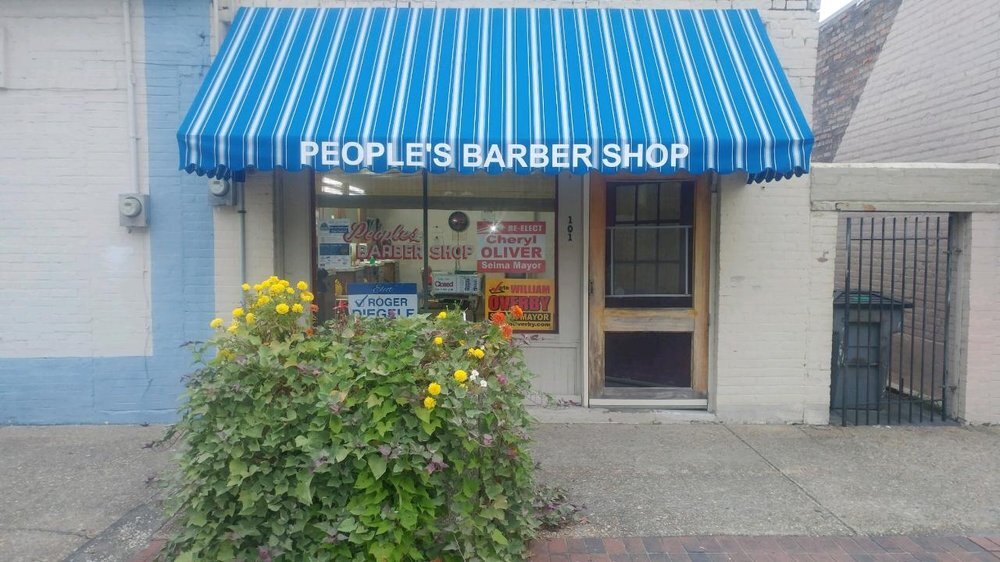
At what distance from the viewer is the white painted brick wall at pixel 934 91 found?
246 inches

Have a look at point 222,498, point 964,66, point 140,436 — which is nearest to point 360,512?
point 222,498

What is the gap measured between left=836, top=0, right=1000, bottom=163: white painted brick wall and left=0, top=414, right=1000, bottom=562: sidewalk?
2905mm

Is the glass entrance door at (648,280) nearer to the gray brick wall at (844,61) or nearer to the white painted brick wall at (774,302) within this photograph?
the white painted brick wall at (774,302)

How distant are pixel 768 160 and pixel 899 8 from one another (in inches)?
193

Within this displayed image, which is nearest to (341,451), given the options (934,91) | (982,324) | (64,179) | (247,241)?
(247,241)

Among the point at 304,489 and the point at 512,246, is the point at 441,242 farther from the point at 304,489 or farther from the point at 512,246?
the point at 304,489

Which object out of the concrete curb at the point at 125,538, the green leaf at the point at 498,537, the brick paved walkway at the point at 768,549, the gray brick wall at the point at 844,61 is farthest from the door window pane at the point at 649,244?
the gray brick wall at the point at 844,61

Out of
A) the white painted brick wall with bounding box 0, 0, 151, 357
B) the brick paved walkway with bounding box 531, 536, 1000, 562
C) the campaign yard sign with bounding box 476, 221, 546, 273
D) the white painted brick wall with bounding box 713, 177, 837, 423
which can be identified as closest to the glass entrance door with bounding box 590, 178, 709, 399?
the white painted brick wall with bounding box 713, 177, 837, 423

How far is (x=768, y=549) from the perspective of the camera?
369cm

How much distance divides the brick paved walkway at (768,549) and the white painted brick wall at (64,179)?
14.5ft

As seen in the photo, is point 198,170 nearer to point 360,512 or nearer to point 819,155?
point 360,512

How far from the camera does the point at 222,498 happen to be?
3172 mm

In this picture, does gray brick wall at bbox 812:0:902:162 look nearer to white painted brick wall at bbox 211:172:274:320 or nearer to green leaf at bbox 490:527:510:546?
white painted brick wall at bbox 211:172:274:320

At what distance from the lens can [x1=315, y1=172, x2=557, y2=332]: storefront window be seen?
633cm
